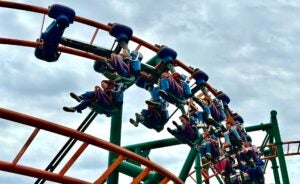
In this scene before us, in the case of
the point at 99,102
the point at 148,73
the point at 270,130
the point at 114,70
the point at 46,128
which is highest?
the point at 270,130

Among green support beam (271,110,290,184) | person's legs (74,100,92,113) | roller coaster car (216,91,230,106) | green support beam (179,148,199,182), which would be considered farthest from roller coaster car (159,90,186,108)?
green support beam (271,110,290,184)

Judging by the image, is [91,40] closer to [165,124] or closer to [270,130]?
[165,124]

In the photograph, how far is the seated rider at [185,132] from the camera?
229 inches

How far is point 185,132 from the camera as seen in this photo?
584cm

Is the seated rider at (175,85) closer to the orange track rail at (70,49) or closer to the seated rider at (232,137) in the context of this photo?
the orange track rail at (70,49)

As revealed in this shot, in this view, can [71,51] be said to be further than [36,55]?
Yes

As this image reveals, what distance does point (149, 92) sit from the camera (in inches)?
236

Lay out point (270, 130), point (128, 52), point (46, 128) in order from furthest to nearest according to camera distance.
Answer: point (270, 130) < point (128, 52) < point (46, 128)

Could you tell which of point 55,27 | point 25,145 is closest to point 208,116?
point 55,27

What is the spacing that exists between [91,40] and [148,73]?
0.89 meters

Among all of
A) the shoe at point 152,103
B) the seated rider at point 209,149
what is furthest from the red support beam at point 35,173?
the seated rider at point 209,149

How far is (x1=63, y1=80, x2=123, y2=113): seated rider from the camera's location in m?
4.85

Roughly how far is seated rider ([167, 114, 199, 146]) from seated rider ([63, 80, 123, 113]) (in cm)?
109

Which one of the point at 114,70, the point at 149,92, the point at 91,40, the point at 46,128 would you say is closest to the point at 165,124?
the point at 149,92
